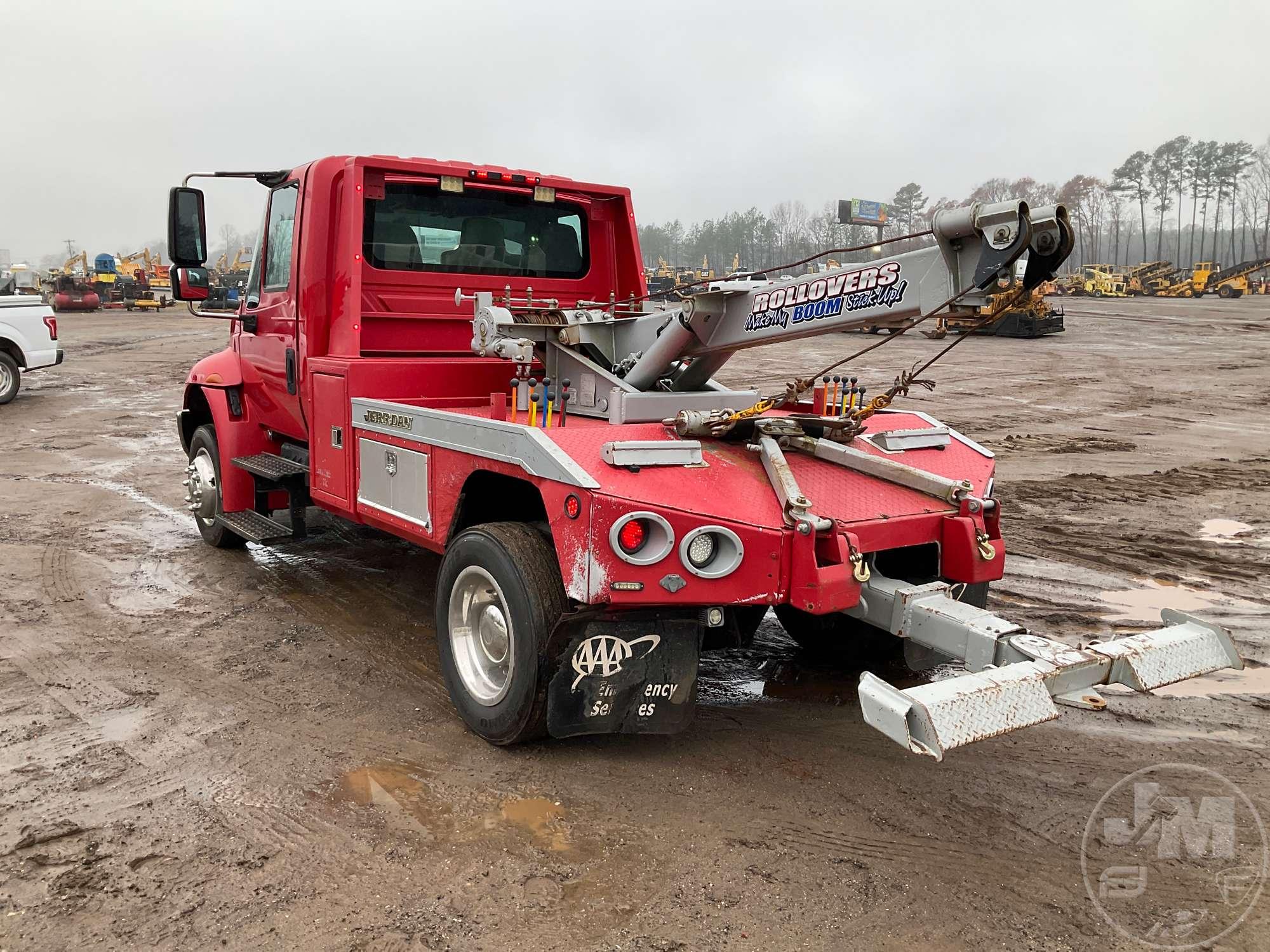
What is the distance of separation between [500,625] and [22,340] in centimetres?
1484

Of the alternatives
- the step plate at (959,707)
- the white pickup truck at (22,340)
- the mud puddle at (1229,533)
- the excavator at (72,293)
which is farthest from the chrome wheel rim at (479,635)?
the excavator at (72,293)

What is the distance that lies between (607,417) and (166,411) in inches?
493

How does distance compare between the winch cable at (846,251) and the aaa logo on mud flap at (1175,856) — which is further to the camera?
the winch cable at (846,251)

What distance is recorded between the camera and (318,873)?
9.75 ft

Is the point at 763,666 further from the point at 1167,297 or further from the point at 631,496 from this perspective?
the point at 1167,297

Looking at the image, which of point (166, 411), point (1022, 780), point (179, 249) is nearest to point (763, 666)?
point (1022, 780)

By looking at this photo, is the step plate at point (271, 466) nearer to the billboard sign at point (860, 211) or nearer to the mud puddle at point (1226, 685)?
the mud puddle at point (1226, 685)

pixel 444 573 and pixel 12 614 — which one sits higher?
pixel 444 573

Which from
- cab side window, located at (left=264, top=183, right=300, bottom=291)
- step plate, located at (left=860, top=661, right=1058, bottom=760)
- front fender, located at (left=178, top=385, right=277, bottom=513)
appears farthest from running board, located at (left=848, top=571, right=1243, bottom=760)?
front fender, located at (left=178, top=385, right=277, bottom=513)

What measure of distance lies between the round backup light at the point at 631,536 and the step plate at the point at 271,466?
2.89 m

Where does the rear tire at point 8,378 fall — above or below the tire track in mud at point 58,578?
above

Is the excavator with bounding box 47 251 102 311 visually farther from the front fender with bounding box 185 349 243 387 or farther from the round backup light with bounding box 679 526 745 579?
the round backup light with bounding box 679 526 745 579

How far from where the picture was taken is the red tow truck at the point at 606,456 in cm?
320

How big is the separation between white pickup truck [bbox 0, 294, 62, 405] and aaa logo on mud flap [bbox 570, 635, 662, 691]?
49.1 ft
